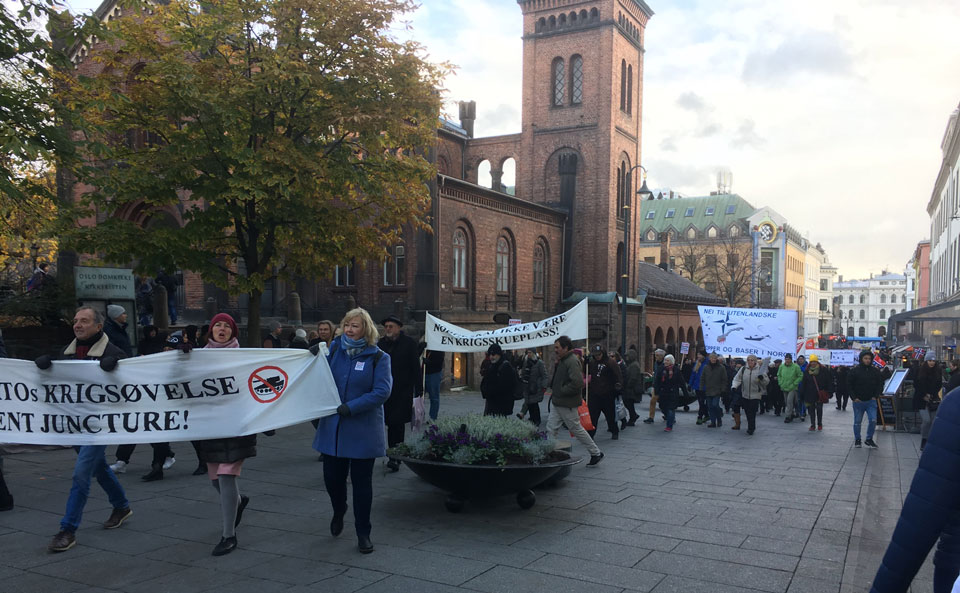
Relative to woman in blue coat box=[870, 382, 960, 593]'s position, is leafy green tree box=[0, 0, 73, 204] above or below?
above

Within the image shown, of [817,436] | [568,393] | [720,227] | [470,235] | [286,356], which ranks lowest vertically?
[817,436]

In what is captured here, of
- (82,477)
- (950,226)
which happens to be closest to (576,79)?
(950,226)

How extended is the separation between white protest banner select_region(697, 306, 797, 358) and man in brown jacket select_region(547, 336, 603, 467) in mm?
10050

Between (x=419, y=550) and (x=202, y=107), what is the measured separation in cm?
1037

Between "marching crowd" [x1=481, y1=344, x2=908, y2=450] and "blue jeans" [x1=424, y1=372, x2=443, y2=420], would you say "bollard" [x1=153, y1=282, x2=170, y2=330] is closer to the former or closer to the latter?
"blue jeans" [x1=424, y1=372, x2=443, y2=420]

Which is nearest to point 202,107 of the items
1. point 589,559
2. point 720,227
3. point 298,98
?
point 298,98

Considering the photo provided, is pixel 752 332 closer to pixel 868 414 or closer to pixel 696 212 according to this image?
pixel 868 414

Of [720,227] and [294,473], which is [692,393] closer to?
[294,473]

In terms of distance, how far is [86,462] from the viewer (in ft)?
20.6

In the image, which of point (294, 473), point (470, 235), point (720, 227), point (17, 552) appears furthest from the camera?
point (720, 227)

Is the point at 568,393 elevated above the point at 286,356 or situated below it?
below

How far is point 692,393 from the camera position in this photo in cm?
1923

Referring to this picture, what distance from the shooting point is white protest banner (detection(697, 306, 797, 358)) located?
19.9 metres

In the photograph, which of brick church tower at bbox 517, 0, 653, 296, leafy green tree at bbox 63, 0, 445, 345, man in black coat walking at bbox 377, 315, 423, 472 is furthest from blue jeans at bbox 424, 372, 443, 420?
brick church tower at bbox 517, 0, 653, 296
